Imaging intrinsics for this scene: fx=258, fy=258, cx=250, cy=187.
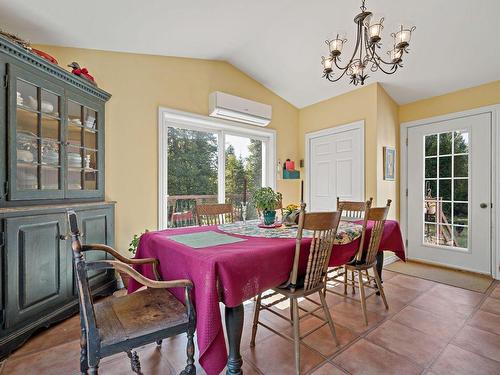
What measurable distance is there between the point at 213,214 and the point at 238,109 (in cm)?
170

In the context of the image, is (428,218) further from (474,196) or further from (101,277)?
(101,277)

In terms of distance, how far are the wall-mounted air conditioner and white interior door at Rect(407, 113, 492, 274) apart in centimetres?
224

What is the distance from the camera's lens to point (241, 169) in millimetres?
4023

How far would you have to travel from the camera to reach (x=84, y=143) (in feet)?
7.95

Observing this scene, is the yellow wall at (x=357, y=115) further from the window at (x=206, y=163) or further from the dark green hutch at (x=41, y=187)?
the dark green hutch at (x=41, y=187)

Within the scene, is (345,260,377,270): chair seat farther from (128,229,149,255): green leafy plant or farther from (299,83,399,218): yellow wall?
(128,229,149,255): green leafy plant

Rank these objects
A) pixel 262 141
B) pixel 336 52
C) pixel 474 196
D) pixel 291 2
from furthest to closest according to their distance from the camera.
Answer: pixel 262 141, pixel 474 196, pixel 291 2, pixel 336 52

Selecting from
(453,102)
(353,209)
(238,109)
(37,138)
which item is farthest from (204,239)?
(453,102)

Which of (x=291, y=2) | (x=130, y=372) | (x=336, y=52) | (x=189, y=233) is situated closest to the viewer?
(x=130, y=372)

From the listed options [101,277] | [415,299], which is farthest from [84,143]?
[415,299]

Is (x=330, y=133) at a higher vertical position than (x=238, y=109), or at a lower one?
lower

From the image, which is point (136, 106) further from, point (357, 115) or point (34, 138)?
point (357, 115)

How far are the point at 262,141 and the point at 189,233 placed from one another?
269 centimetres

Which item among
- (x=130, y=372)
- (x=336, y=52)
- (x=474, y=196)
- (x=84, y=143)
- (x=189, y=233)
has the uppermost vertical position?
(x=336, y=52)
